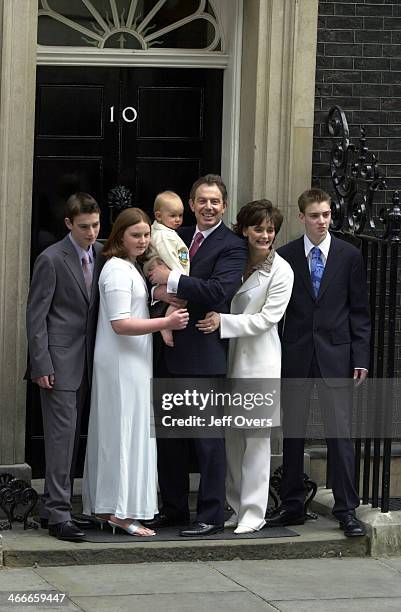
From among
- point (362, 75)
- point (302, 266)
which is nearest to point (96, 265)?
point (302, 266)

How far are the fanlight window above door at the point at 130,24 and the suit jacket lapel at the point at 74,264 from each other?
169 centimetres

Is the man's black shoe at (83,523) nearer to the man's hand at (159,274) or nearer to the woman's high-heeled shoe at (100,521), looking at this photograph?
the woman's high-heeled shoe at (100,521)

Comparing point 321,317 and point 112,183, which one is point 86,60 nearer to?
point 112,183

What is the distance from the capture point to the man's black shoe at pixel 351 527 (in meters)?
8.66

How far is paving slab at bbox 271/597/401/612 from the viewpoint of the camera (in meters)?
7.49

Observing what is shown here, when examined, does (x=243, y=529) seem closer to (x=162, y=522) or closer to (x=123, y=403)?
(x=162, y=522)

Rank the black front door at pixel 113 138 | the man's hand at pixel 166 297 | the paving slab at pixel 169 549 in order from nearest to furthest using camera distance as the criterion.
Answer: the paving slab at pixel 169 549 → the man's hand at pixel 166 297 → the black front door at pixel 113 138

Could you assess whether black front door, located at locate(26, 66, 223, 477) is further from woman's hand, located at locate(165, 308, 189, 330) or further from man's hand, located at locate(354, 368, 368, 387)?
man's hand, located at locate(354, 368, 368, 387)

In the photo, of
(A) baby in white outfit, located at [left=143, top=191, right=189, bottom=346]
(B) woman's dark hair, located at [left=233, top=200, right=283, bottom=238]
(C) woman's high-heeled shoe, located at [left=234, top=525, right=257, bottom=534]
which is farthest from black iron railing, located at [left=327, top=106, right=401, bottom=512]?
(A) baby in white outfit, located at [left=143, top=191, right=189, bottom=346]

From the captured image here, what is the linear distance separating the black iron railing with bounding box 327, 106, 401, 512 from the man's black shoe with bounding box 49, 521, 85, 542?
1.77 metres

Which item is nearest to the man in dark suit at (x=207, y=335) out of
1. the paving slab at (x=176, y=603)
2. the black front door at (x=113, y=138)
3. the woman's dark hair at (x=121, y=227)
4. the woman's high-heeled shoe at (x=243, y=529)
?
the woman's high-heeled shoe at (x=243, y=529)

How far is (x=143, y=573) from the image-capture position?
8062mm

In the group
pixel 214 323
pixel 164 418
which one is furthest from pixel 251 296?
pixel 164 418

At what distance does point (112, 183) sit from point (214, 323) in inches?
64.5
